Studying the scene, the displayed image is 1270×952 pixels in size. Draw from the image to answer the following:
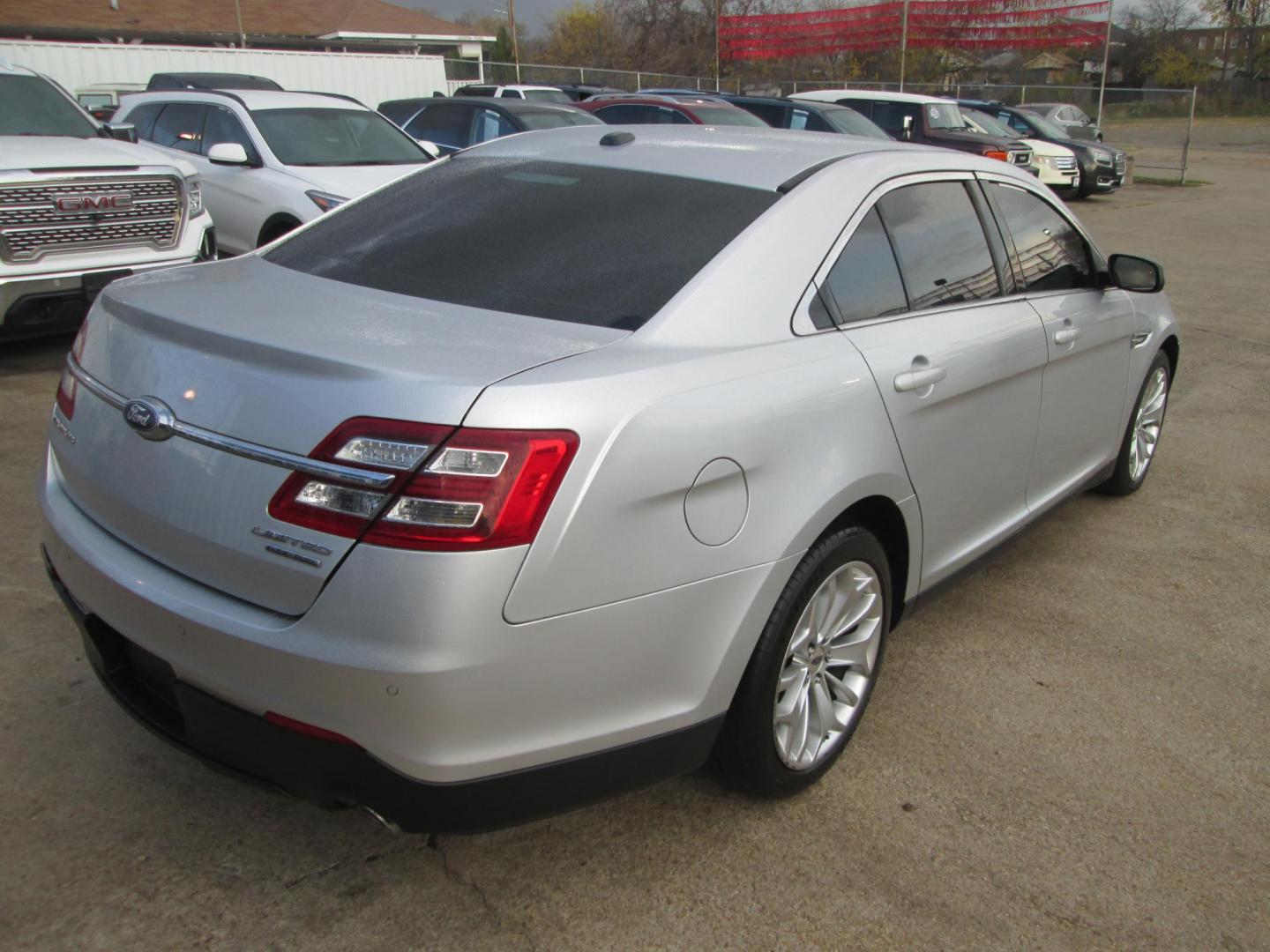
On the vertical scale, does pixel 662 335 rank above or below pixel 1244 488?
above

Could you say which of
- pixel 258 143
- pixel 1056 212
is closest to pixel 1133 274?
pixel 1056 212

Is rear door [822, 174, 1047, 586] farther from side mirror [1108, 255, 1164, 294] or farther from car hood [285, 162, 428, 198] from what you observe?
car hood [285, 162, 428, 198]

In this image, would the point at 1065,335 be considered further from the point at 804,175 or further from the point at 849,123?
the point at 849,123

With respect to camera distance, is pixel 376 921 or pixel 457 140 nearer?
pixel 376 921

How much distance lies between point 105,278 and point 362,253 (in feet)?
13.4

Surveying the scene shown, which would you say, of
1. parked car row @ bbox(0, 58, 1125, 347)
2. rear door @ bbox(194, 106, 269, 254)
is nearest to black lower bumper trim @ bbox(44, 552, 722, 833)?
parked car row @ bbox(0, 58, 1125, 347)

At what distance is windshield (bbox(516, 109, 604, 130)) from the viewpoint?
11773 mm

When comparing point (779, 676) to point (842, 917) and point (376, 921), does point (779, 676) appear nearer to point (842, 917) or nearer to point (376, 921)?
point (842, 917)

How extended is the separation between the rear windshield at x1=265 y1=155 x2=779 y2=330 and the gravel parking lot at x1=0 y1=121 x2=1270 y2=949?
4.19ft

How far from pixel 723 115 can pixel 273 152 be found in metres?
7.35

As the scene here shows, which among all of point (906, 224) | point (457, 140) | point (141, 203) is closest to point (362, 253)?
point (906, 224)

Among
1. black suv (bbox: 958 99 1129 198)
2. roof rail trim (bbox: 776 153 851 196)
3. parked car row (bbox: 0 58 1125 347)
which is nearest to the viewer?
roof rail trim (bbox: 776 153 851 196)

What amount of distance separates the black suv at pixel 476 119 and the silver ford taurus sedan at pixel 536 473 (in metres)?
9.00

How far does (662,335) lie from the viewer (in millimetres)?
2393
